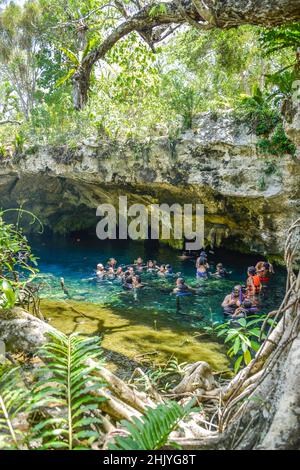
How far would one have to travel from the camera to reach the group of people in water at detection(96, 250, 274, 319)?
9.09 m

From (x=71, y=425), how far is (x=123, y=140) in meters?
12.2

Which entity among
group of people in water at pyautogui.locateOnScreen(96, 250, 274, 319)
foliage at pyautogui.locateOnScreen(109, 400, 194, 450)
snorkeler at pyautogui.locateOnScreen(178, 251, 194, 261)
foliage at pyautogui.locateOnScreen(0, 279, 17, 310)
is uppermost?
foliage at pyautogui.locateOnScreen(0, 279, 17, 310)

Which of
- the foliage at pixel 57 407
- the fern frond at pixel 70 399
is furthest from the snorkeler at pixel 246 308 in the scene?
the foliage at pixel 57 407

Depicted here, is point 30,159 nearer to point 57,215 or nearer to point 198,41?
point 57,215

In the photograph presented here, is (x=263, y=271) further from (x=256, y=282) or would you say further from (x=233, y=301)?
(x=233, y=301)

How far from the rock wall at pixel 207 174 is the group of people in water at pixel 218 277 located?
170 cm

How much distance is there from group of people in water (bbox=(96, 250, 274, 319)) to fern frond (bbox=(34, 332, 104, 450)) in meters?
5.59

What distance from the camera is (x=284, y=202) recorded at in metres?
10.9

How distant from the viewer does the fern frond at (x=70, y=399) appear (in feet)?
5.89

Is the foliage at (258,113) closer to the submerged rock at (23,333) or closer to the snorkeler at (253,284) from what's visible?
the snorkeler at (253,284)

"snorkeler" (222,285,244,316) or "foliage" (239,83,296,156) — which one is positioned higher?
"foliage" (239,83,296,156)

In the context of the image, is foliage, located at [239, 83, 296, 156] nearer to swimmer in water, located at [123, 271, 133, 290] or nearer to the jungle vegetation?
the jungle vegetation

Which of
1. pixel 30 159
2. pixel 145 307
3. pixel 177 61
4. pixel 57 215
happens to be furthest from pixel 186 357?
pixel 57 215

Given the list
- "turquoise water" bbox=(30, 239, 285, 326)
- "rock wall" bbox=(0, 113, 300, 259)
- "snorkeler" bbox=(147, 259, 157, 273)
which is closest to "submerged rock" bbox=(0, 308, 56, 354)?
"turquoise water" bbox=(30, 239, 285, 326)
